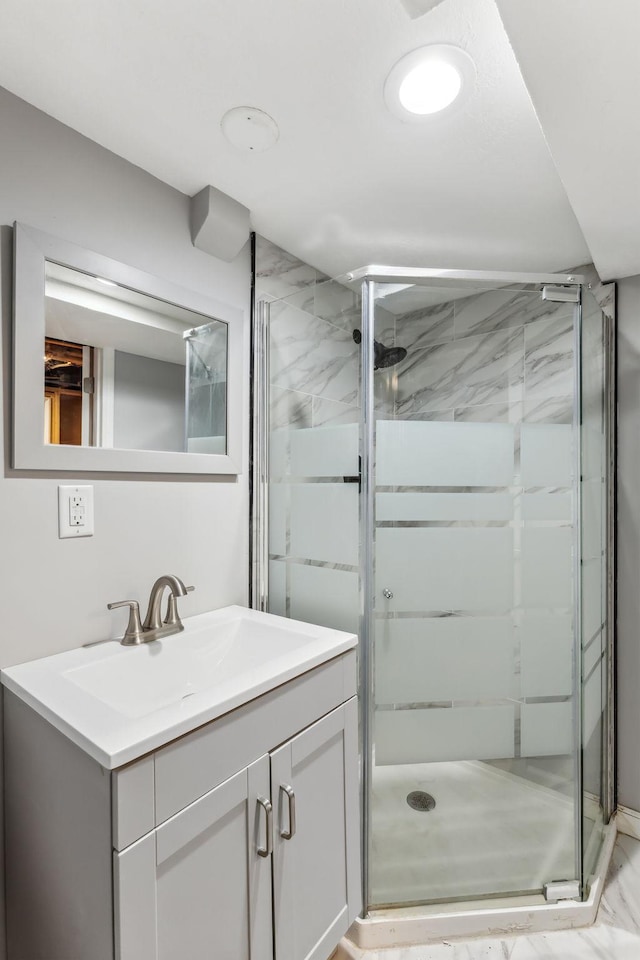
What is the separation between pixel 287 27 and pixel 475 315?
907 millimetres

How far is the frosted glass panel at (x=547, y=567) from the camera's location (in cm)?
153

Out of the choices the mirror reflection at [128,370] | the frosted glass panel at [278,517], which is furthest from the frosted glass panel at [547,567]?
the mirror reflection at [128,370]

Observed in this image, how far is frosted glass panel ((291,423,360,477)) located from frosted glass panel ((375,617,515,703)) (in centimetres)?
53

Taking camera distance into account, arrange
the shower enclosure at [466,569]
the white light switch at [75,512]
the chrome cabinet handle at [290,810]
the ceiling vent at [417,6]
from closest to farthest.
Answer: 1. the ceiling vent at [417,6]
2. the chrome cabinet handle at [290,810]
3. the white light switch at [75,512]
4. the shower enclosure at [466,569]

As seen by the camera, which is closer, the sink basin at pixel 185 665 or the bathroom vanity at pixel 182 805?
the bathroom vanity at pixel 182 805

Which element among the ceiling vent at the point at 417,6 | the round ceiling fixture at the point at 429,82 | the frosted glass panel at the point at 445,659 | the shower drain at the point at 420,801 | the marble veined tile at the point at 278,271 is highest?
the round ceiling fixture at the point at 429,82

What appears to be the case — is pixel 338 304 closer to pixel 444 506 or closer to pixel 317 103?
pixel 317 103

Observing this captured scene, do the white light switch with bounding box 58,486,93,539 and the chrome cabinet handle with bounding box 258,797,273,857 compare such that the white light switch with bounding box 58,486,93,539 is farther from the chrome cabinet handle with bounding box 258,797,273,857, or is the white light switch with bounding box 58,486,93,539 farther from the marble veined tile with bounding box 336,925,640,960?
the marble veined tile with bounding box 336,925,640,960

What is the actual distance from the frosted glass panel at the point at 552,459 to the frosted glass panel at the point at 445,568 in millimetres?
211

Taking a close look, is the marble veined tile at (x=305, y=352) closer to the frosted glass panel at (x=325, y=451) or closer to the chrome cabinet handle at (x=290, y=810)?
the frosted glass panel at (x=325, y=451)

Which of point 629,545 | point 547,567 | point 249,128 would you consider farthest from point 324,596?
point 249,128

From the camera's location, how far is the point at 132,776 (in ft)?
2.44

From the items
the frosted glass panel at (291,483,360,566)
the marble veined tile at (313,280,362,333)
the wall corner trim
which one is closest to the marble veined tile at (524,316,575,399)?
the marble veined tile at (313,280,362,333)

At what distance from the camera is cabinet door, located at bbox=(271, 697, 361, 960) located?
1.02 meters
